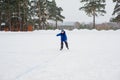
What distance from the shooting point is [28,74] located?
6.57m

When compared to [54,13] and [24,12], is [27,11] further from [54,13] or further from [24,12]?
[54,13]

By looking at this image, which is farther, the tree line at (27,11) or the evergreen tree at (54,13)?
the evergreen tree at (54,13)

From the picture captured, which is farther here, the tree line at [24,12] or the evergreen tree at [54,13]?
the evergreen tree at [54,13]

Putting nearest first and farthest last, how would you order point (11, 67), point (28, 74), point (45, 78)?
1. point (45, 78)
2. point (28, 74)
3. point (11, 67)

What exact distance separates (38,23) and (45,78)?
52769 millimetres

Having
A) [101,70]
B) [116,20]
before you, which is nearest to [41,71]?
[101,70]

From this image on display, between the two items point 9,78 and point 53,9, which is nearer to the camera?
point 9,78

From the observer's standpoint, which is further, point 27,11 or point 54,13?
point 54,13

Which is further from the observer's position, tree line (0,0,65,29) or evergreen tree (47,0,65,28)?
evergreen tree (47,0,65,28)

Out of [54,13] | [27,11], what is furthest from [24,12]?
[54,13]

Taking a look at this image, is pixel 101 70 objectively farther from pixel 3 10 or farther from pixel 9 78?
pixel 3 10

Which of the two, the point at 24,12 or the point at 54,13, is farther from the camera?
the point at 54,13

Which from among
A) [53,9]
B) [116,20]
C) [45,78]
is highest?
[53,9]

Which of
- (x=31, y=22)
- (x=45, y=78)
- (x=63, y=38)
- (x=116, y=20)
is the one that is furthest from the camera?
(x=31, y=22)
